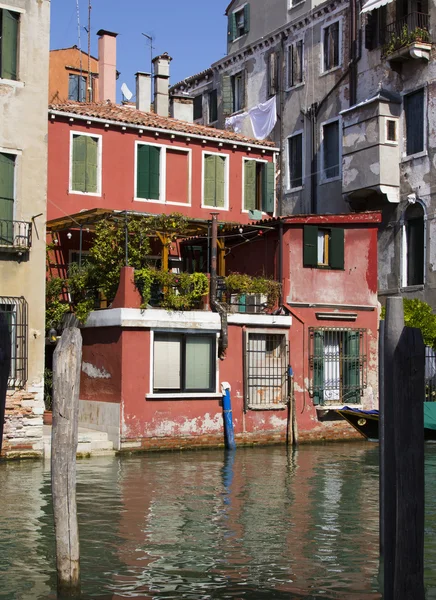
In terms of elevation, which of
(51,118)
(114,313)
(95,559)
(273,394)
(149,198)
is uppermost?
(51,118)

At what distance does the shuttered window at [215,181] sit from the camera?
25.1m

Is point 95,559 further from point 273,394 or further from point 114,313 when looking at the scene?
point 273,394

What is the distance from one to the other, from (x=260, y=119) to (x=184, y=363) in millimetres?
12220

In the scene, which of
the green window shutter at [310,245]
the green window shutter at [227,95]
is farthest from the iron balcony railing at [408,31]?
the green window shutter at [227,95]

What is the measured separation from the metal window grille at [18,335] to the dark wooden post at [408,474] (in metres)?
11.7

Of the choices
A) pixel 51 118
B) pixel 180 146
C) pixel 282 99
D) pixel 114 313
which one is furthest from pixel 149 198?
pixel 282 99

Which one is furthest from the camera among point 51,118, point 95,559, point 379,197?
point 379,197

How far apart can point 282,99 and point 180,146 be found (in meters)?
7.08

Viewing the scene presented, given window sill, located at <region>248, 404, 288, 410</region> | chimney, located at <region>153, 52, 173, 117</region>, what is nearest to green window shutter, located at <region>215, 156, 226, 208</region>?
chimney, located at <region>153, 52, 173, 117</region>

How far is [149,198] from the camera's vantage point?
24.2m

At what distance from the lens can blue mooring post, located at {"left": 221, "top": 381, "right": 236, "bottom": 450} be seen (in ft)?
65.7

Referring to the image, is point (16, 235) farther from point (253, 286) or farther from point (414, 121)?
point (414, 121)

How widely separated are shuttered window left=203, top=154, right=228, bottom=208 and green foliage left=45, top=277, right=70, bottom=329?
573 cm

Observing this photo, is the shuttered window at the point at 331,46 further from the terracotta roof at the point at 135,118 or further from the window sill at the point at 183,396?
the window sill at the point at 183,396
